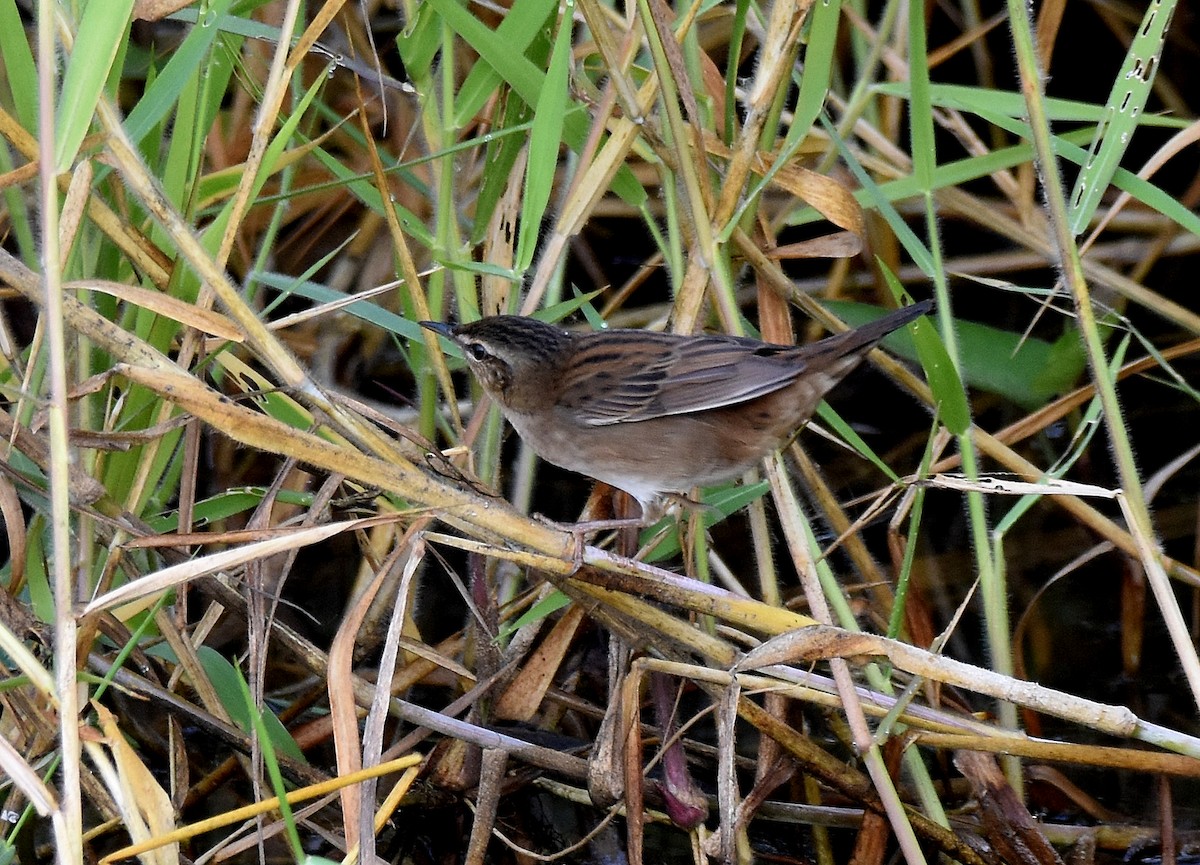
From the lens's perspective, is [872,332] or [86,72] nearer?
[86,72]

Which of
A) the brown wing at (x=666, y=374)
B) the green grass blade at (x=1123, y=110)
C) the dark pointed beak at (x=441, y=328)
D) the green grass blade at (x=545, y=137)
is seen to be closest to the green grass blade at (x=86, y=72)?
the green grass blade at (x=545, y=137)

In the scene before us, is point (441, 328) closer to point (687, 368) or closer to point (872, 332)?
point (687, 368)

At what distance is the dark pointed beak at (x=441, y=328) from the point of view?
2.88 meters

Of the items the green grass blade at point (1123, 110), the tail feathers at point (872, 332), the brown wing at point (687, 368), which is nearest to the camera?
the green grass blade at point (1123, 110)

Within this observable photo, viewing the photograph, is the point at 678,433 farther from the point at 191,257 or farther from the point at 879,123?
the point at 879,123

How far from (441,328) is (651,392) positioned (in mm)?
517

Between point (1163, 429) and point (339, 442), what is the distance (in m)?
3.25

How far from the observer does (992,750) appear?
2533mm

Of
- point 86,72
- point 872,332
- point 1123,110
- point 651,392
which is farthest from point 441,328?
point 1123,110

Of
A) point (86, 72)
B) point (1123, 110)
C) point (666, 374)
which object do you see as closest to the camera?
point (86, 72)

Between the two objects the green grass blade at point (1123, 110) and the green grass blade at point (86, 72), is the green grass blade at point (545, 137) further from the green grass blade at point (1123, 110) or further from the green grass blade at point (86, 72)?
the green grass blade at point (1123, 110)

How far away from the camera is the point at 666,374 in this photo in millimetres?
3053

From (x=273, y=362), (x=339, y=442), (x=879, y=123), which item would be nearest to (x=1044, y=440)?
(x=879, y=123)

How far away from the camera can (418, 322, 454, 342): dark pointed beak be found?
288 centimetres
